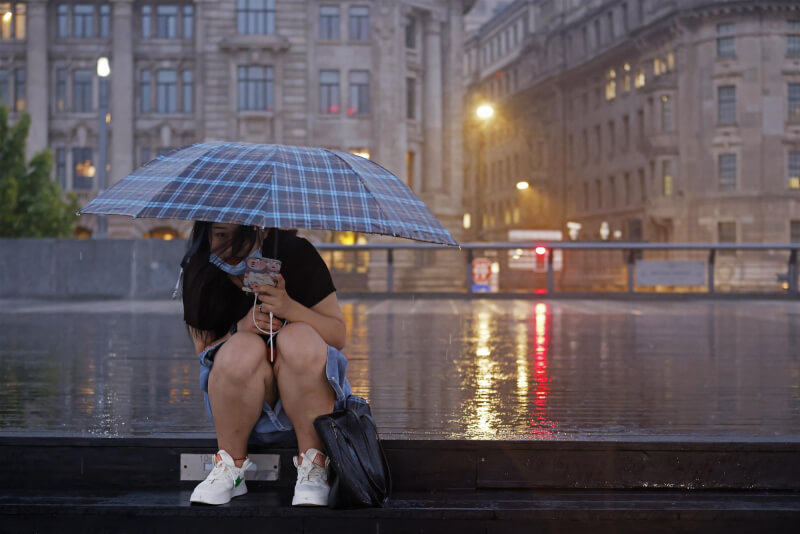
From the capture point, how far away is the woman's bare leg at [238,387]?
14.0ft

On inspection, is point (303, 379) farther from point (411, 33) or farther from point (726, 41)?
point (726, 41)

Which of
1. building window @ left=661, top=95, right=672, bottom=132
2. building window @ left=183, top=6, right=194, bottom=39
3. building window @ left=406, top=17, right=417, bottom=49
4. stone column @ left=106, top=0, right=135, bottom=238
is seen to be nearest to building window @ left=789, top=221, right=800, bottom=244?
building window @ left=661, top=95, right=672, bottom=132

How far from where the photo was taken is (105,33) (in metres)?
48.8

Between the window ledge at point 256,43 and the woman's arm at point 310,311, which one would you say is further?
the window ledge at point 256,43

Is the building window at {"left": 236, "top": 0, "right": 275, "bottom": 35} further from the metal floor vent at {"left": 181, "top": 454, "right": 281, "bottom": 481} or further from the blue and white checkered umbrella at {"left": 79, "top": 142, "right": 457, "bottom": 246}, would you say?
the metal floor vent at {"left": 181, "top": 454, "right": 281, "bottom": 481}

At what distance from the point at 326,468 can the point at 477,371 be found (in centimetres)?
432

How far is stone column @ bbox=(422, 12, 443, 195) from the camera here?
50.1 m

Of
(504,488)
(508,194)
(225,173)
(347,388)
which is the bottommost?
(504,488)

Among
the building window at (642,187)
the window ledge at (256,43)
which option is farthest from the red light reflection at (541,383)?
the building window at (642,187)

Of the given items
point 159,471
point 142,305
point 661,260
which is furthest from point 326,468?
point 661,260

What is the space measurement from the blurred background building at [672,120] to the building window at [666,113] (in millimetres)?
79

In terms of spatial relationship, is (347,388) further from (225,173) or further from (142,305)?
(142,305)

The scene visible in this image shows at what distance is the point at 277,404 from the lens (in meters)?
4.50

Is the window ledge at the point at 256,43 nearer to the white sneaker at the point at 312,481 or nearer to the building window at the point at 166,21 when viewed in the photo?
the building window at the point at 166,21
